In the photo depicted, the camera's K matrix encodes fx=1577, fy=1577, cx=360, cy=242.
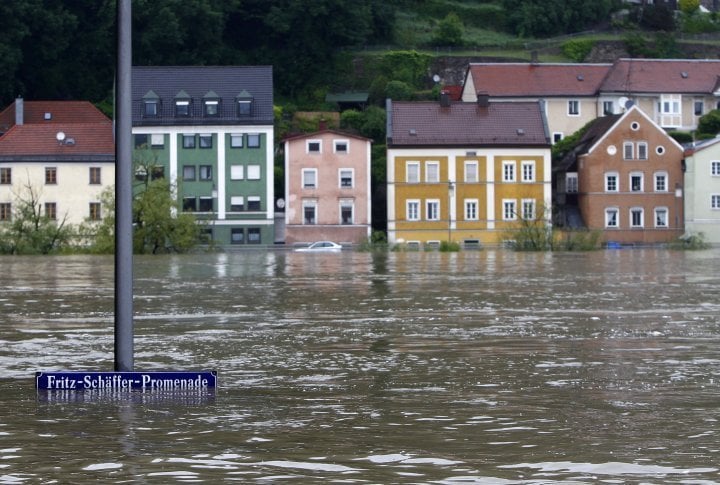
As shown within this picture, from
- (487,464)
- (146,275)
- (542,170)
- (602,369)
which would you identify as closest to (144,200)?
(146,275)

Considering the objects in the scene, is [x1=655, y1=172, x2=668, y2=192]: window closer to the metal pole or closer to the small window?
the small window

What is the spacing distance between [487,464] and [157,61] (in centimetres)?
10786

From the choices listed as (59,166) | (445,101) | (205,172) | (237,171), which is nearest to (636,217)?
(445,101)

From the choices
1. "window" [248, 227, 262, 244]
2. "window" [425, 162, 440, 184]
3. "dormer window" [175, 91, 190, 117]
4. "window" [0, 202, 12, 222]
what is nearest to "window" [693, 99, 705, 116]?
"window" [425, 162, 440, 184]

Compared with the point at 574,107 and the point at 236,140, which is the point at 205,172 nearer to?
the point at 236,140

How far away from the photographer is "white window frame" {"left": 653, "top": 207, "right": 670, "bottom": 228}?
9762 centimetres

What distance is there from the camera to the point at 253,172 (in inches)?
3767

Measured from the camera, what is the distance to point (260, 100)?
9775 centimetres

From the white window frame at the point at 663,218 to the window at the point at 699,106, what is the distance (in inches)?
846

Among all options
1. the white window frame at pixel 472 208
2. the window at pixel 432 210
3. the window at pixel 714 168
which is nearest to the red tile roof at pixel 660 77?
the window at pixel 714 168

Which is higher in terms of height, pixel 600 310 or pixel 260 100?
pixel 260 100

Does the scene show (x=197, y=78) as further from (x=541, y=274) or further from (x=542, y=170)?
(x=541, y=274)

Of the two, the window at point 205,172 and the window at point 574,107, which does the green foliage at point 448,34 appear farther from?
the window at point 205,172

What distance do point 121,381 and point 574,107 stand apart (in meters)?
106
